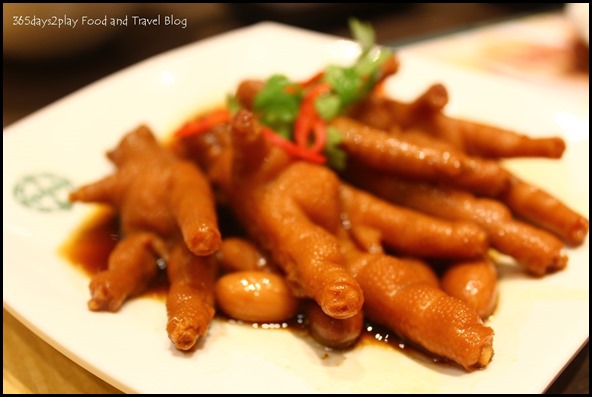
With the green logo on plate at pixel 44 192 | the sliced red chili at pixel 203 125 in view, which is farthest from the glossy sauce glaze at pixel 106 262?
the sliced red chili at pixel 203 125

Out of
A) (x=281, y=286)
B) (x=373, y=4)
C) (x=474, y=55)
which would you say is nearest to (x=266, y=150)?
(x=281, y=286)

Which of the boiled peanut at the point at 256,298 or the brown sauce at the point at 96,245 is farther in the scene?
the brown sauce at the point at 96,245

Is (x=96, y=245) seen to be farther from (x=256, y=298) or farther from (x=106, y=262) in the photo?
(x=256, y=298)

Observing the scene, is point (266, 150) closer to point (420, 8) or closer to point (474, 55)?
point (474, 55)

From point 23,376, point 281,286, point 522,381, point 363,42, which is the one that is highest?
point 363,42

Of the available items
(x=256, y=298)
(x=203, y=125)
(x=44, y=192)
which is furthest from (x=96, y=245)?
(x=256, y=298)

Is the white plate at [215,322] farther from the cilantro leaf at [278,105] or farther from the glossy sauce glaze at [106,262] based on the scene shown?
the cilantro leaf at [278,105]
